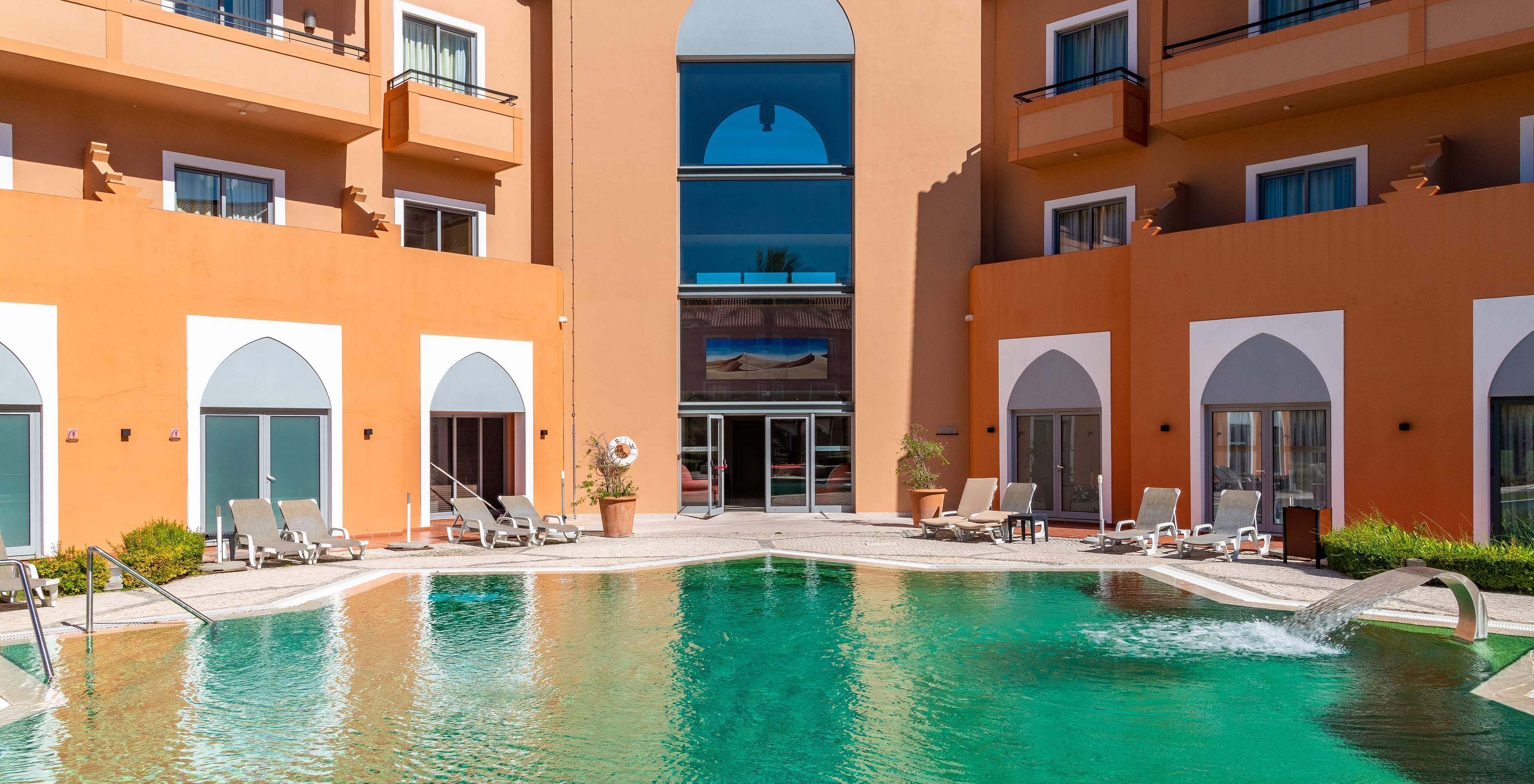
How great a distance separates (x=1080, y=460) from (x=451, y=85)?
1375cm

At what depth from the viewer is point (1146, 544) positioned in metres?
14.8

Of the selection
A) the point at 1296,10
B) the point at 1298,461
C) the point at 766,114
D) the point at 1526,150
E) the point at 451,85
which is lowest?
the point at 1298,461

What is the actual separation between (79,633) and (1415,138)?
61.0 feet

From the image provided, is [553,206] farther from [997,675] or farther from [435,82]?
[997,675]

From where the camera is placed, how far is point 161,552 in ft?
39.4

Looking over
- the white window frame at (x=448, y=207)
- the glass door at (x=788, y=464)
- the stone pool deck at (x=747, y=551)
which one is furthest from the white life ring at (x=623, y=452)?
the white window frame at (x=448, y=207)

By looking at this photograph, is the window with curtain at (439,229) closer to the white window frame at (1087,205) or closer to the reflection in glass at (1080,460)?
the white window frame at (1087,205)

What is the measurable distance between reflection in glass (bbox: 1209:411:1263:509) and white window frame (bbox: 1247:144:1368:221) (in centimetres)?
371

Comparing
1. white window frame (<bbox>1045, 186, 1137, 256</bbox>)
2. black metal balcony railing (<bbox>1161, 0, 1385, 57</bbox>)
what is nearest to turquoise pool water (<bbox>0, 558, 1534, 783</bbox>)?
white window frame (<bbox>1045, 186, 1137, 256</bbox>)

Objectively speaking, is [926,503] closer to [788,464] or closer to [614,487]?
[788,464]

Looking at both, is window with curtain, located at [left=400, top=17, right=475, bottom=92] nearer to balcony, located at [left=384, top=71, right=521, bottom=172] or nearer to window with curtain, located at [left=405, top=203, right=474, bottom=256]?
balcony, located at [left=384, top=71, right=521, bottom=172]

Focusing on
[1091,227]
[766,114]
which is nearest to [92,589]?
[766,114]

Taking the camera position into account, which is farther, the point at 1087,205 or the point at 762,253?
the point at 762,253

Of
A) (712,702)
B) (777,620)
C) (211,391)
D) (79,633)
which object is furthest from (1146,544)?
(211,391)
